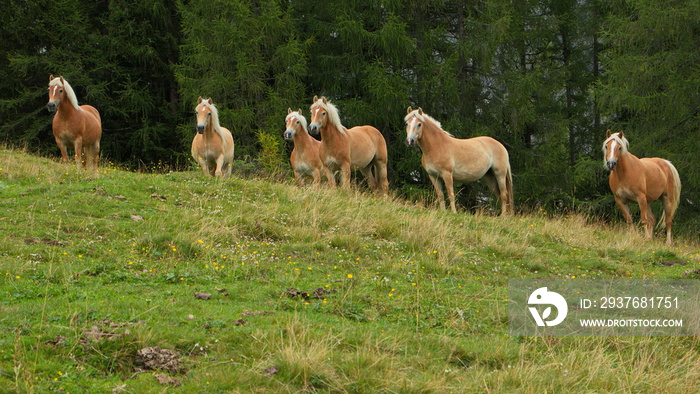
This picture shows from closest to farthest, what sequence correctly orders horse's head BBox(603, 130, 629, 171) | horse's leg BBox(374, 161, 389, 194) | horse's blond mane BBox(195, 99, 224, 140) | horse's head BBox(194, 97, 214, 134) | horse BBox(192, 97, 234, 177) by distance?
horse's head BBox(194, 97, 214, 134), horse's head BBox(603, 130, 629, 171), horse BBox(192, 97, 234, 177), horse's blond mane BBox(195, 99, 224, 140), horse's leg BBox(374, 161, 389, 194)

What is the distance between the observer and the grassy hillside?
527cm

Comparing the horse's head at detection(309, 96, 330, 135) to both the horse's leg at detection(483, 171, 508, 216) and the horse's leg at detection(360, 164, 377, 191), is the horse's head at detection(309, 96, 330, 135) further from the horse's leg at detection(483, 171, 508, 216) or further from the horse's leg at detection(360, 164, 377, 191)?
the horse's leg at detection(483, 171, 508, 216)

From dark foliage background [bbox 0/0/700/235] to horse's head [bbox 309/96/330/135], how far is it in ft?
20.8

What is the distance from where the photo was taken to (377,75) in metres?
23.5

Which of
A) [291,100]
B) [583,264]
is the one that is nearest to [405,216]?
[583,264]

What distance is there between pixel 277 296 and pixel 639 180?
11.3m

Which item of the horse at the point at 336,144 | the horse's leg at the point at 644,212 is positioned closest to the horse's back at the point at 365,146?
the horse at the point at 336,144

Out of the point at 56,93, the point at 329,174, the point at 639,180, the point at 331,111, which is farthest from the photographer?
the point at 329,174

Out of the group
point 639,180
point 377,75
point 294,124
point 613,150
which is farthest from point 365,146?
point 377,75

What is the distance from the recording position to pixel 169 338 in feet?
18.7

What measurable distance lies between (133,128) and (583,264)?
2290 centimetres

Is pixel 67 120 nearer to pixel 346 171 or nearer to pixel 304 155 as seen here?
pixel 304 155

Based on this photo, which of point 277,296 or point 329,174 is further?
point 329,174

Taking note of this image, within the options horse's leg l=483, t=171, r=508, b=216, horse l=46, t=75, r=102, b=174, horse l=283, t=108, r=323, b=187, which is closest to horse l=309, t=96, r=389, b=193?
horse l=283, t=108, r=323, b=187
